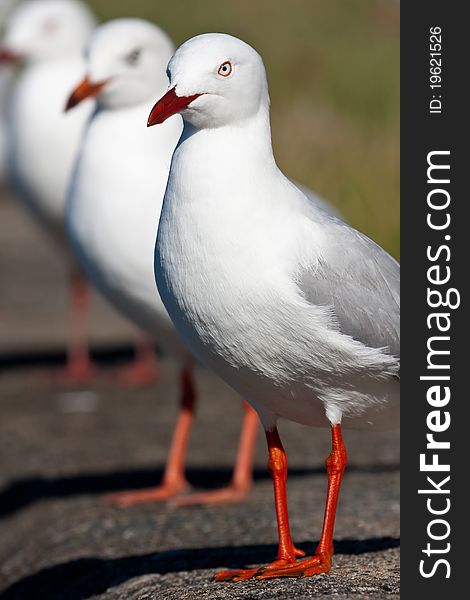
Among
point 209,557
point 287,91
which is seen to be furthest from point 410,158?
point 287,91

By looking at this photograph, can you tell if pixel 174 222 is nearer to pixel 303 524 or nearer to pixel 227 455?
pixel 303 524

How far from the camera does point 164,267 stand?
14.3 ft

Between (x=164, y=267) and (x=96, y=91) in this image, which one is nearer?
(x=164, y=267)

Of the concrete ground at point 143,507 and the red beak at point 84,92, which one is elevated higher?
the red beak at point 84,92

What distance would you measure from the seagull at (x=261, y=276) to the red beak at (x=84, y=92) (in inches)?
100

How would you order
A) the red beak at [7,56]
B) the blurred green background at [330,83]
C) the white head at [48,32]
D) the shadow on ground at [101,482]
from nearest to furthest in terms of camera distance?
the shadow on ground at [101,482], the white head at [48,32], the red beak at [7,56], the blurred green background at [330,83]

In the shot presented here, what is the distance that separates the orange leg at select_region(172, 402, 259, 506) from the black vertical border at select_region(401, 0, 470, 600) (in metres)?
2.43

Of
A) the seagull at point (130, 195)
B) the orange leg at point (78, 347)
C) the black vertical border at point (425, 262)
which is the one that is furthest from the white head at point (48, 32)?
the black vertical border at point (425, 262)

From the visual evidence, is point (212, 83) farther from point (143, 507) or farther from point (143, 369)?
point (143, 369)

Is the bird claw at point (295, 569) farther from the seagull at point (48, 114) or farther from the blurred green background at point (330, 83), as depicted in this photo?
the blurred green background at point (330, 83)

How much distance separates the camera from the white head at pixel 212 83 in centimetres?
432

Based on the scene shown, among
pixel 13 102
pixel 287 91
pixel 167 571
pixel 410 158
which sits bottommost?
pixel 167 571

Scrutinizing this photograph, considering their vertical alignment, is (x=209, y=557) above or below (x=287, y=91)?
below

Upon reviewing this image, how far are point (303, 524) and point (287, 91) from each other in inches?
459
